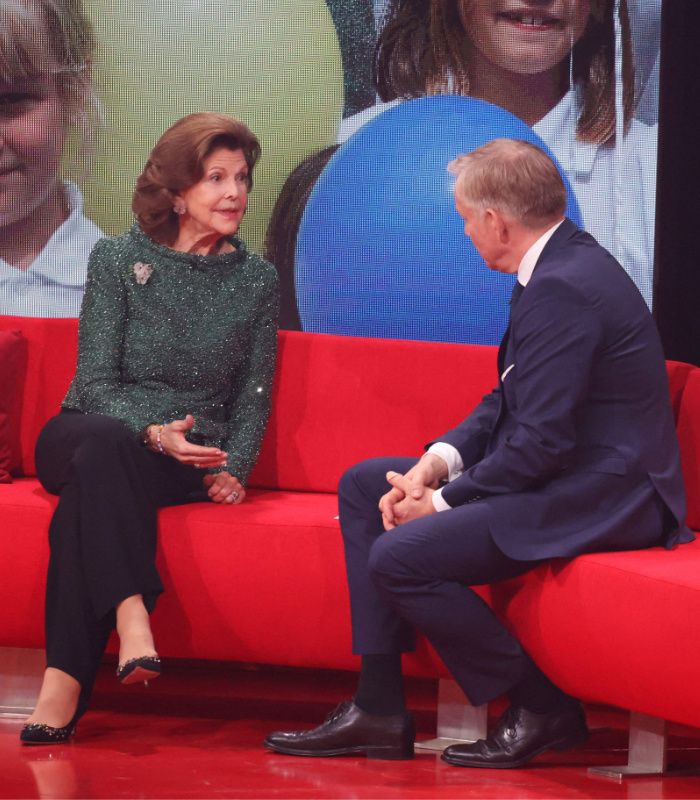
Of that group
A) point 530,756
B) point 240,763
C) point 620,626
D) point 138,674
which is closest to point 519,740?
point 530,756

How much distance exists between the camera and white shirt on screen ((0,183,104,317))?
4023 mm

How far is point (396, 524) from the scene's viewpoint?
8.79 ft

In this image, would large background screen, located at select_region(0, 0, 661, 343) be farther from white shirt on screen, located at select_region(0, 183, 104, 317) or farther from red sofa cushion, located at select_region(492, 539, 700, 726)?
red sofa cushion, located at select_region(492, 539, 700, 726)

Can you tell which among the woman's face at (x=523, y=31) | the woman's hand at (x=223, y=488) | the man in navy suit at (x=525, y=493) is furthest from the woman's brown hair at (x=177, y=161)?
the woman's face at (x=523, y=31)

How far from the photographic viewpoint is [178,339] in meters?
3.19

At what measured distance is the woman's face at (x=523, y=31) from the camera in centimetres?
402

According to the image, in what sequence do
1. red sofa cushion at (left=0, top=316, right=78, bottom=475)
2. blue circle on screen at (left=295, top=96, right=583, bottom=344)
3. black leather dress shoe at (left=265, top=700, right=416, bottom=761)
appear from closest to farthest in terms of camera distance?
black leather dress shoe at (left=265, top=700, right=416, bottom=761) → red sofa cushion at (left=0, top=316, right=78, bottom=475) → blue circle on screen at (left=295, top=96, right=583, bottom=344)

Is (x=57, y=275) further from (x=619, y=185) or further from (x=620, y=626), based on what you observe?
(x=620, y=626)

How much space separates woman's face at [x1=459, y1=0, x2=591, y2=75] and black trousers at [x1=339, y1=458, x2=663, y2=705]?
2.00 metres

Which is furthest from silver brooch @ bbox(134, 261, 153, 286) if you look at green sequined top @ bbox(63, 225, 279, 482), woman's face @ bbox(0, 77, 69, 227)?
woman's face @ bbox(0, 77, 69, 227)

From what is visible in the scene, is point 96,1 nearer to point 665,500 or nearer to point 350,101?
point 350,101

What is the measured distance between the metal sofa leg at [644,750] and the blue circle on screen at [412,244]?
1.58 metres

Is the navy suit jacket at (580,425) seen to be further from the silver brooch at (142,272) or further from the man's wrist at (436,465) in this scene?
the silver brooch at (142,272)

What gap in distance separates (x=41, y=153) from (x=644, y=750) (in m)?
2.72
